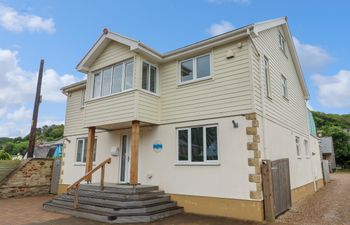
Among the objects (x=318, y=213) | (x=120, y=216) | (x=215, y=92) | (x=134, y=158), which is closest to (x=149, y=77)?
(x=215, y=92)

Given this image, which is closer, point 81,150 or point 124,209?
point 124,209

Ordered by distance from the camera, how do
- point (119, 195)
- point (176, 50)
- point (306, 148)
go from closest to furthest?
point (119, 195) → point (176, 50) → point (306, 148)

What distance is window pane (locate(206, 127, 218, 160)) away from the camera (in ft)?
27.5

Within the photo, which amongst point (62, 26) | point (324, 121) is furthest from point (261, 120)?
point (324, 121)

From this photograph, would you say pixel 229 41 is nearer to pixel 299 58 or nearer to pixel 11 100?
pixel 299 58

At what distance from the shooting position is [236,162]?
7789mm

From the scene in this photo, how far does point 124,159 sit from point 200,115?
14.4 feet

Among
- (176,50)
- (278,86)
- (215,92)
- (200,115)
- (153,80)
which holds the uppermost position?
(176,50)

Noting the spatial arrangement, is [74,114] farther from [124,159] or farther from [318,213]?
[318,213]

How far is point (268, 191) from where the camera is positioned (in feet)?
24.2

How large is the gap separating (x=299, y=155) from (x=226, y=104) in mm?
6980

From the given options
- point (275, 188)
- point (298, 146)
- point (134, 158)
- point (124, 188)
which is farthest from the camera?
point (298, 146)

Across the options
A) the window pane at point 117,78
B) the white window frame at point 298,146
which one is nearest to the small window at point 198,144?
the window pane at point 117,78

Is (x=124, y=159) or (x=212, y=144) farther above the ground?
(x=212, y=144)
